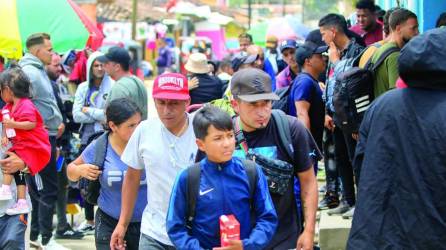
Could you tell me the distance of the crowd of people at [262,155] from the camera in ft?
15.1

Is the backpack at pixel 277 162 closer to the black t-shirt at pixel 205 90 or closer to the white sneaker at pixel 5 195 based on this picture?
the white sneaker at pixel 5 195

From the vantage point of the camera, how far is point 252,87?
18.2ft

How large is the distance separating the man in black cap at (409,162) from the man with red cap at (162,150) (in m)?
1.60

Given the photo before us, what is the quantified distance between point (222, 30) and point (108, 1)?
346 inches

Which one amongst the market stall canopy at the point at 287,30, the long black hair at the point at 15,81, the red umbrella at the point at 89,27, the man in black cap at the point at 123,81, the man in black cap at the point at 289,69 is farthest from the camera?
the market stall canopy at the point at 287,30

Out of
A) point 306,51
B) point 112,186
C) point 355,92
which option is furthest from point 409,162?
point 306,51

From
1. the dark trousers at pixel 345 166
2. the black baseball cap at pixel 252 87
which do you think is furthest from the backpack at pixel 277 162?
the dark trousers at pixel 345 166

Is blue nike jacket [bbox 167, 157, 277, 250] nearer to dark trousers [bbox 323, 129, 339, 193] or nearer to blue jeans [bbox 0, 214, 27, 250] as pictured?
blue jeans [bbox 0, 214, 27, 250]

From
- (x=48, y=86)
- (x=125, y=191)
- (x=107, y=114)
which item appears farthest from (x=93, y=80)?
(x=125, y=191)

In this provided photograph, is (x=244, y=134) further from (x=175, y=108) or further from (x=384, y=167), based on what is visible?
(x=384, y=167)

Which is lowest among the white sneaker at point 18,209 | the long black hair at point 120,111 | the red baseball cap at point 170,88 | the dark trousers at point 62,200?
the dark trousers at point 62,200

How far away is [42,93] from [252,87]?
5.32 m

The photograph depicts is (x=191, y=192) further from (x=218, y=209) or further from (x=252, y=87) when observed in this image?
(x=252, y=87)

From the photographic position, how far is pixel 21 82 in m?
8.59
